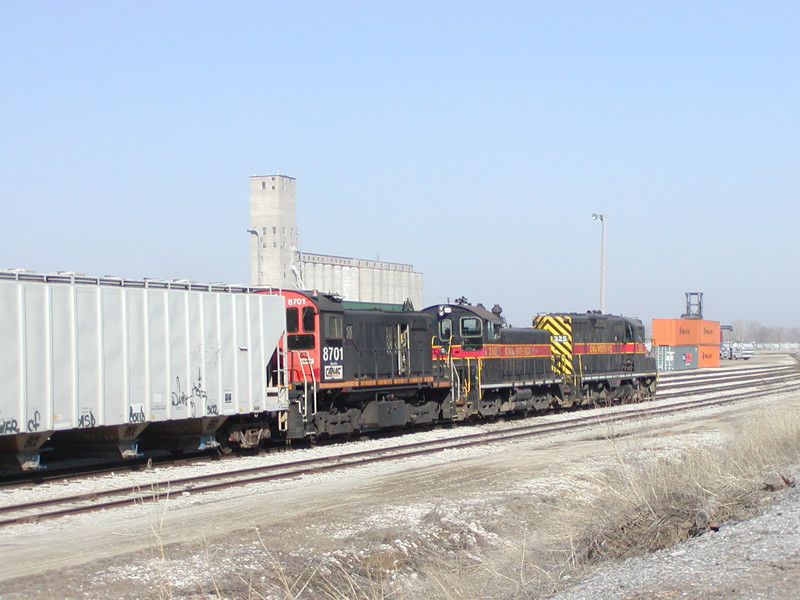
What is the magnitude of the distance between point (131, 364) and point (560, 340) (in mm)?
16969

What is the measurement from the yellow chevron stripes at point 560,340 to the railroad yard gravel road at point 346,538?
12.3 metres

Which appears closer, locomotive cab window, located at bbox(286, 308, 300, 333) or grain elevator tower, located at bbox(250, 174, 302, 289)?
locomotive cab window, located at bbox(286, 308, 300, 333)

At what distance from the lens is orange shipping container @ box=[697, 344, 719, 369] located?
209ft

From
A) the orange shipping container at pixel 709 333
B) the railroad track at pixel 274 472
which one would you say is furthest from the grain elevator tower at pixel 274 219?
the railroad track at pixel 274 472

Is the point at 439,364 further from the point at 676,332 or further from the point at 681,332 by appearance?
the point at 681,332

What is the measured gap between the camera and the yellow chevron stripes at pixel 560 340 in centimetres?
2820

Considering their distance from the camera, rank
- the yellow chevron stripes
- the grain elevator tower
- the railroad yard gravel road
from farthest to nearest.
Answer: the grain elevator tower < the yellow chevron stripes < the railroad yard gravel road

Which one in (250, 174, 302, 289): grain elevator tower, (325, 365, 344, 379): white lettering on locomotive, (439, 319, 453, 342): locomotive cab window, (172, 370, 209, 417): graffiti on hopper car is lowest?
Answer: (172, 370, 209, 417): graffiti on hopper car

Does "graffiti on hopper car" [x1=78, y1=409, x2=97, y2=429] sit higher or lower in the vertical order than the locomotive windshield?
lower

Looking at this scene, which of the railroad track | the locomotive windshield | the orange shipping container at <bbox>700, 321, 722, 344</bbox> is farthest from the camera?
the orange shipping container at <bbox>700, 321, 722, 344</bbox>

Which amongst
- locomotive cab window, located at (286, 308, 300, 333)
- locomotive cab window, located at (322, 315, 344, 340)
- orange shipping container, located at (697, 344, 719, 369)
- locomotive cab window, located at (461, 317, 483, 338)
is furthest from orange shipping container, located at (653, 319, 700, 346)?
locomotive cab window, located at (286, 308, 300, 333)

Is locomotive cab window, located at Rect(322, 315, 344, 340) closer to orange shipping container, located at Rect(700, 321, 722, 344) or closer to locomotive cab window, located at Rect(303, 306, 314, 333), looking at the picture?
locomotive cab window, located at Rect(303, 306, 314, 333)

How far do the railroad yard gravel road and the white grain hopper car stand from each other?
1.05 m

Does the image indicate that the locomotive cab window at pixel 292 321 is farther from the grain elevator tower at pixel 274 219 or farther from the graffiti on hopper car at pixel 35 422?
the grain elevator tower at pixel 274 219
